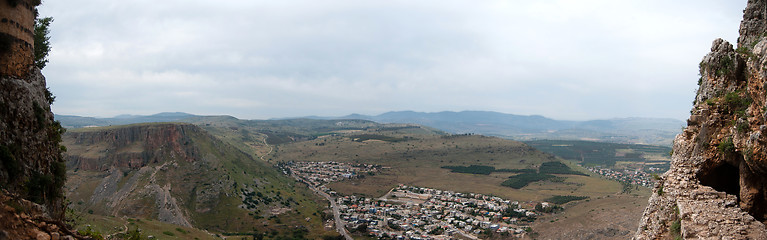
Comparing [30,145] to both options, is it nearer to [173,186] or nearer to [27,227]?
[27,227]

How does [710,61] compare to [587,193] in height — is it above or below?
above

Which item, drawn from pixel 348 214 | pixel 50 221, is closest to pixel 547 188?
pixel 348 214

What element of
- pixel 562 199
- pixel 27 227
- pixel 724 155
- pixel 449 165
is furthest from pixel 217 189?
pixel 449 165

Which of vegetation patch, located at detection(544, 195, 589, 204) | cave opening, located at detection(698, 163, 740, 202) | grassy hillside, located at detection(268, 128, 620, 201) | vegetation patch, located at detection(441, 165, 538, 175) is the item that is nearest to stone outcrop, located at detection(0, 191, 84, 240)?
Result: cave opening, located at detection(698, 163, 740, 202)

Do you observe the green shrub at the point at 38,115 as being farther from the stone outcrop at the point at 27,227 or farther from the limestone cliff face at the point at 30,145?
the stone outcrop at the point at 27,227

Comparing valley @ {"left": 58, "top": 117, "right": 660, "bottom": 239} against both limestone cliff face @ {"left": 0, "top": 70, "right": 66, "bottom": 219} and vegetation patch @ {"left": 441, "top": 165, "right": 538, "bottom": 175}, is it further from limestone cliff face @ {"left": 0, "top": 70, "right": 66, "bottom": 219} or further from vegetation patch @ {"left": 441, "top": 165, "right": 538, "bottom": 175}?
limestone cliff face @ {"left": 0, "top": 70, "right": 66, "bottom": 219}

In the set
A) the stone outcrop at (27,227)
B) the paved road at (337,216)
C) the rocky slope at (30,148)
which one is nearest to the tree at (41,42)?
the rocky slope at (30,148)

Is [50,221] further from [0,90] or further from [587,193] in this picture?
[587,193]
